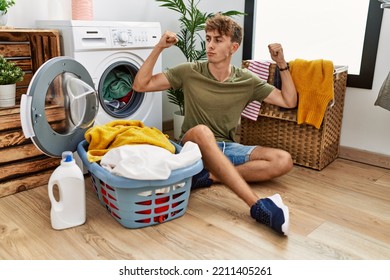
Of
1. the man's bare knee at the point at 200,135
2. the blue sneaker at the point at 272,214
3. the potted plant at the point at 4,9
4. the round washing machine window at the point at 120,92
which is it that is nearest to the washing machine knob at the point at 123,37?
the round washing machine window at the point at 120,92

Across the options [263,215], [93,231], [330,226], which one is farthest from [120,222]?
[330,226]

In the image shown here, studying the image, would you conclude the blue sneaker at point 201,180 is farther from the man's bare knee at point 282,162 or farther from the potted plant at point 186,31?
the potted plant at point 186,31

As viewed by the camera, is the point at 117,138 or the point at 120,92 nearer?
the point at 117,138

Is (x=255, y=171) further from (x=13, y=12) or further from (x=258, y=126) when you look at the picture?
(x=13, y=12)

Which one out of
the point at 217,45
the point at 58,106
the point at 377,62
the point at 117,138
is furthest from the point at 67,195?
the point at 377,62

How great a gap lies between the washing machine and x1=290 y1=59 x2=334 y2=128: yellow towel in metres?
0.87

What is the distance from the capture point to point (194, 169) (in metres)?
1.59

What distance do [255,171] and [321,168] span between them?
0.56 metres

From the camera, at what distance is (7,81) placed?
189cm

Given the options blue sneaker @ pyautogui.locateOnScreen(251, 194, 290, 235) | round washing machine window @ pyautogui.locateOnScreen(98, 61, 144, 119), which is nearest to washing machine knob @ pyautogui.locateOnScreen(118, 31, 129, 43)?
round washing machine window @ pyautogui.locateOnScreen(98, 61, 144, 119)

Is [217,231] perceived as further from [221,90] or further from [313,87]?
[313,87]

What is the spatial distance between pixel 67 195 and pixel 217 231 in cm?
64

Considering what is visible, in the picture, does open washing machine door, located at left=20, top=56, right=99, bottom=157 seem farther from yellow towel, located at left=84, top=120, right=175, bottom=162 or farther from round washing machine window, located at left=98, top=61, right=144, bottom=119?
round washing machine window, located at left=98, top=61, right=144, bottom=119

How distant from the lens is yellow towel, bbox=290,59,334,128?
2.15 meters
